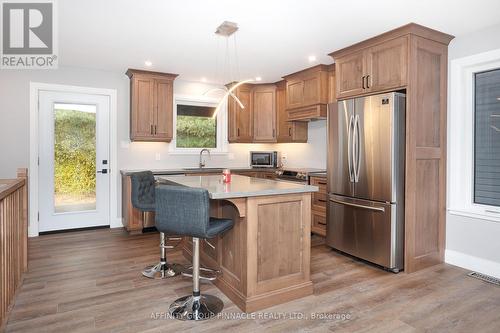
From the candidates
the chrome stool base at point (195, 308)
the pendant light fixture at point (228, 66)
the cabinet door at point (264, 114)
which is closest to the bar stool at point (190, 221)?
the chrome stool base at point (195, 308)

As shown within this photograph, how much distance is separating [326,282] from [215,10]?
107 inches

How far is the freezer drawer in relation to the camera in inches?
131

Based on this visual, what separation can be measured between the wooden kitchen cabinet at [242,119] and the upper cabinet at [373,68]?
88.9 inches

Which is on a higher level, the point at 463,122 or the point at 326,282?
the point at 463,122

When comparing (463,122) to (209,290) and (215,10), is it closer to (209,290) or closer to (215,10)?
(215,10)

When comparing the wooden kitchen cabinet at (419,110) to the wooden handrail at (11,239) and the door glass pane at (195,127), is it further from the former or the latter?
the wooden handrail at (11,239)

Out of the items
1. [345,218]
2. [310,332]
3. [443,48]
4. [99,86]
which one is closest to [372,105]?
[443,48]

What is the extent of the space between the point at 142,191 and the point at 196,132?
275 centimetres

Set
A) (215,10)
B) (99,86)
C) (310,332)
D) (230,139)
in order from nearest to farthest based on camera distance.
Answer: (310,332) → (215,10) → (99,86) → (230,139)

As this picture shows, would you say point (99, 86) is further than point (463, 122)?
Yes

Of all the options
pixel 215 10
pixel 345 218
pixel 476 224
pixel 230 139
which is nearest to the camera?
pixel 215 10

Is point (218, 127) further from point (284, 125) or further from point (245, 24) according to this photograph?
point (245, 24)

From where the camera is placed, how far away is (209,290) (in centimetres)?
292

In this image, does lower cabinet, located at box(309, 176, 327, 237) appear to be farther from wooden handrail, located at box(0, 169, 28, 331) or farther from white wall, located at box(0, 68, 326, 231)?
wooden handrail, located at box(0, 169, 28, 331)
